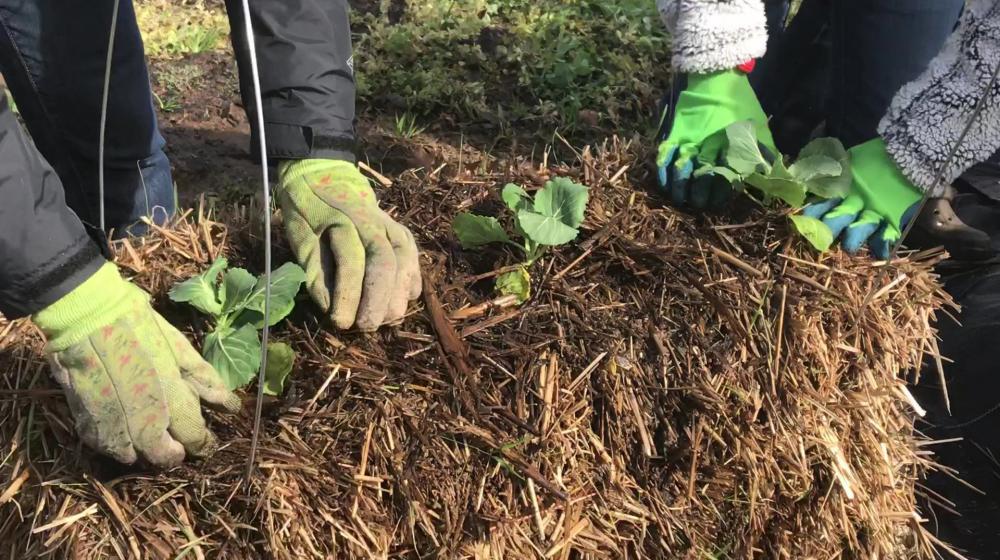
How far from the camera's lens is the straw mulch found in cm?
134

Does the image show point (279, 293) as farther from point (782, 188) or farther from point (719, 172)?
point (782, 188)

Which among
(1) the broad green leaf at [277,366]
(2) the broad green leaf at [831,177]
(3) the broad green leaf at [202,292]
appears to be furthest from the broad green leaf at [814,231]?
(3) the broad green leaf at [202,292]

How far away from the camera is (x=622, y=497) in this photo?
4.74 feet

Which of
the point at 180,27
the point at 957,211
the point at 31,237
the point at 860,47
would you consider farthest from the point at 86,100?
the point at 957,211

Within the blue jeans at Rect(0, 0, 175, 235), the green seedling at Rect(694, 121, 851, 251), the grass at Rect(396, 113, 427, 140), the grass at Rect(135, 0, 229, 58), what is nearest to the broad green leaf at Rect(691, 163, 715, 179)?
the green seedling at Rect(694, 121, 851, 251)

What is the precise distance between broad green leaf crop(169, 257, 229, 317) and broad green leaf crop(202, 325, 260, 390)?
0.18ft

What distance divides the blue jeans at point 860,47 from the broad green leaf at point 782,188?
71 cm

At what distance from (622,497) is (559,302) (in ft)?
1.35

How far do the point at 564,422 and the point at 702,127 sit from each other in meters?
0.86

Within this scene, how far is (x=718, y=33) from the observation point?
1.75 meters

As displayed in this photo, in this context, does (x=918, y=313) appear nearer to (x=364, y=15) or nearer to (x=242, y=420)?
(x=242, y=420)

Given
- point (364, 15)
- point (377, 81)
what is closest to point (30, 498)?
point (377, 81)

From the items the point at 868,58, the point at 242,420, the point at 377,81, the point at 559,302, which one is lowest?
the point at 377,81

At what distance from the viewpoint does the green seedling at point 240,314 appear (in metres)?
1.41
